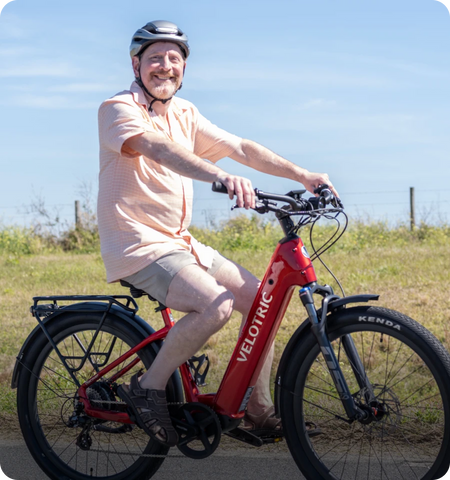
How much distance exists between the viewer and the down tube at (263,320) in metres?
3.40

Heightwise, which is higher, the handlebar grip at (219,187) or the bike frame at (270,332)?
the handlebar grip at (219,187)

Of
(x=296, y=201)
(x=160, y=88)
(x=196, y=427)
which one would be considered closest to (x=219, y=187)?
(x=296, y=201)

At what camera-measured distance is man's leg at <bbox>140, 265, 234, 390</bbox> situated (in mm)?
3418

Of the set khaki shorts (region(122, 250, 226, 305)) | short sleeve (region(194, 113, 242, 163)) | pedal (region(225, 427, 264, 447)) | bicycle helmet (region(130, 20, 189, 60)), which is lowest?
pedal (region(225, 427, 264, 447))

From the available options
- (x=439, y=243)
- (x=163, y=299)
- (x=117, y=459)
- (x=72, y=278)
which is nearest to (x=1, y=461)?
(x=117, y=459)

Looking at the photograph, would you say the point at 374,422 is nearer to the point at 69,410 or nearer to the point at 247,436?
the point at 247,436

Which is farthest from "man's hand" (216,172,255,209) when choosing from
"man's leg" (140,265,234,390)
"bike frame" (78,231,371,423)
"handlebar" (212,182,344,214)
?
"man's leg" (140,265,234,390)

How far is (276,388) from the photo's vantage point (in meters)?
3.47

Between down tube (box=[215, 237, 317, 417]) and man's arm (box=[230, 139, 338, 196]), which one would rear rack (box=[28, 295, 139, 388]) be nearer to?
down tube (box=[215, 237, 317, 417])

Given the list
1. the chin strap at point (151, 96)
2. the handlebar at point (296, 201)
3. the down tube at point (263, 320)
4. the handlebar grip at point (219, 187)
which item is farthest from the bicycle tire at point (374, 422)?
the chin strap at point (151, 96)

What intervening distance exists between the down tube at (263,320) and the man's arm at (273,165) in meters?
0.40

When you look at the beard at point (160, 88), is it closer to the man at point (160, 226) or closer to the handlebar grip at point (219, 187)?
the man at point (160, 226)

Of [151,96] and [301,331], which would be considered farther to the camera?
[151,96]

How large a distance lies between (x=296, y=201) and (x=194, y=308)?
0.70m
